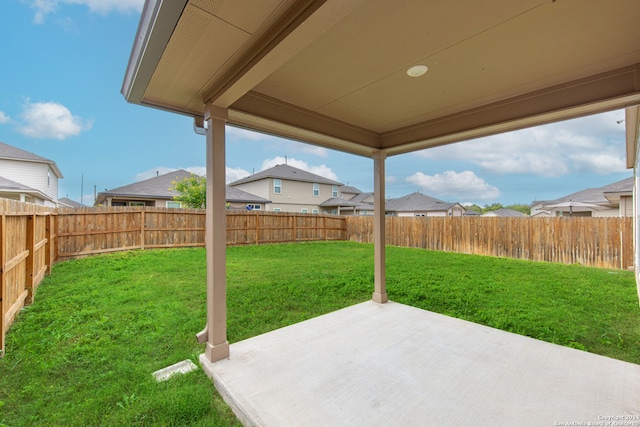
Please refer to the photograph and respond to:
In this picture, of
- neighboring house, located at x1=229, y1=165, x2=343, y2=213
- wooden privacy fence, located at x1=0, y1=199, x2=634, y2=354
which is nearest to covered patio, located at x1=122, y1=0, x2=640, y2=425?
wooden privacy fence, located at x1=0, y1=199, x2=634, y2=354

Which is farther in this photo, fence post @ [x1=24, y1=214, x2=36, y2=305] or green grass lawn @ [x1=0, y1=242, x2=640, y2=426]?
fence post @ [x1=24, y1=214, x2=36, y2=305]

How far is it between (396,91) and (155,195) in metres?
15.7

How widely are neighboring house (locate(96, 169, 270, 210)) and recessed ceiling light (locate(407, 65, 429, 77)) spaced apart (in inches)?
594

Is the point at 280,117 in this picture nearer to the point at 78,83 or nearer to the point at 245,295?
the point at 245,295

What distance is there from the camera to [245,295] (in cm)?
471

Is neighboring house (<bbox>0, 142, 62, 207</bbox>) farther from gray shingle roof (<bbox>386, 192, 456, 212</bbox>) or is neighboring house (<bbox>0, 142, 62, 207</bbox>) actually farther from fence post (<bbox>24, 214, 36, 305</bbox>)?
gray shingle roof (<bbox>386, 192, 456, 212</bbox>)

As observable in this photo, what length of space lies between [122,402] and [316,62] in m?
2.91

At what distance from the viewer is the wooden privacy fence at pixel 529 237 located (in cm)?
709

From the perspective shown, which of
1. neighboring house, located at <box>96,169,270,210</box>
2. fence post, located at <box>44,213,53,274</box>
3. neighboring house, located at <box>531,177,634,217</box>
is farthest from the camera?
neighboring house, located at <box>96,169,270,210</box>

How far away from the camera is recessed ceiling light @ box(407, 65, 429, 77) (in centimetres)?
220

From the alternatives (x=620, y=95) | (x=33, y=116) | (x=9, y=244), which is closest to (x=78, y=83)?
(x=33, y=116)

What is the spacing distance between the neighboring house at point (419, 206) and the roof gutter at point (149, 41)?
25139mm

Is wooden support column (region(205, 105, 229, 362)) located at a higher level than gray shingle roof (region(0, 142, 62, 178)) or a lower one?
lower

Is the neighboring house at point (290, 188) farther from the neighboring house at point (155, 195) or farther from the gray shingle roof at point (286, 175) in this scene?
the neighboring house at point (155, 195)
